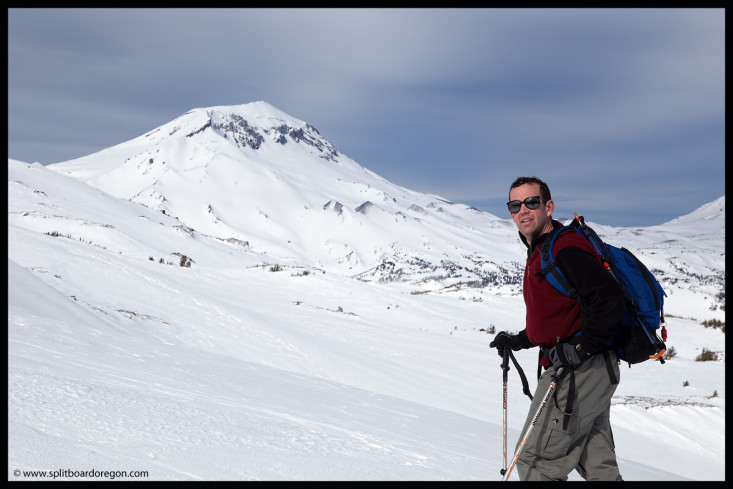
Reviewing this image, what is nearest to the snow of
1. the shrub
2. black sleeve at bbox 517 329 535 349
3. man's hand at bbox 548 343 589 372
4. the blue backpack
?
the shrub

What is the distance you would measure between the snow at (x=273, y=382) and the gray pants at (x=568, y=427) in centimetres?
87

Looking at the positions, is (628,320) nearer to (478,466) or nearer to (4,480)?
(478,466)

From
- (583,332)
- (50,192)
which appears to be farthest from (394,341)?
(50,192)

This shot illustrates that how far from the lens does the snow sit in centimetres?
368

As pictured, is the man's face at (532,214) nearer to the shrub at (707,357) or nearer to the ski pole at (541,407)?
the ski pole at (541,407)

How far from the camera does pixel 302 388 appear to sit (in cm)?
666

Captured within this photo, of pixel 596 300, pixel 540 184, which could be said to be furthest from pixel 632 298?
pixel 540 184

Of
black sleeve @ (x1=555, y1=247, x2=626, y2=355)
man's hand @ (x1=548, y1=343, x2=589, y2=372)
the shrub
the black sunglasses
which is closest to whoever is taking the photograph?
black sleeve @ (x1=555, y1=247, x2=626, y2=355)

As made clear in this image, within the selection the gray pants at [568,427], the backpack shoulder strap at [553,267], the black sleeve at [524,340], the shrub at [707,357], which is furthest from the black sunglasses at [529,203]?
the shrub at [707,357]

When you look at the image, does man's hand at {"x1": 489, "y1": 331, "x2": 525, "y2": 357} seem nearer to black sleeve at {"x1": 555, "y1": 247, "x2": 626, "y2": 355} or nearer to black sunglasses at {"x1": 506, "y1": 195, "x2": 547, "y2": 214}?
black sleeve at {"x1": 555, "y1": 247, "x2": 626, "y2": 355}

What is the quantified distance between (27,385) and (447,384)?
6.18 metres

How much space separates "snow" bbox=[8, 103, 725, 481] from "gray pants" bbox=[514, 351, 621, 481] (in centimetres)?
87

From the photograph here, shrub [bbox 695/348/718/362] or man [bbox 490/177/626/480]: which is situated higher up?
shrub [bbox 695/348/718/362]

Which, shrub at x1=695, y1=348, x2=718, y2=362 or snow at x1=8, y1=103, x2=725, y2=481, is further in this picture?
shrub at x1=695, y1=348, x2=718, y2=362
